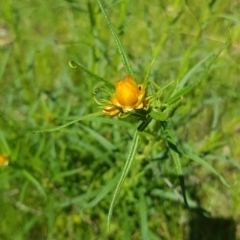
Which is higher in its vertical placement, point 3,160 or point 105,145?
point 105,145

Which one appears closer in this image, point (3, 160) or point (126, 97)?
point (126, 97)

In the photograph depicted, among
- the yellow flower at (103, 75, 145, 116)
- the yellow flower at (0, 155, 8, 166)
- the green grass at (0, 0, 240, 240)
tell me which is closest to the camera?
the yellow flower at (103, 75, 145, 116)

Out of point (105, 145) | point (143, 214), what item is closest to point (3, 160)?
point (105, 145)

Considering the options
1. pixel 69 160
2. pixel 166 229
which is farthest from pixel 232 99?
pixel 69 160

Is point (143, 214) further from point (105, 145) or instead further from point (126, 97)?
point (126, 97)

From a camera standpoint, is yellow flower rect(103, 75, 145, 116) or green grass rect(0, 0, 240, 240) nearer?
yellow flower rect(103, 75, 145, 116)

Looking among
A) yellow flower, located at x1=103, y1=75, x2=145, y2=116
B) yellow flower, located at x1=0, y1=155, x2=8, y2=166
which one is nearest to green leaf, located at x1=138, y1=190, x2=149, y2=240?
yellow flower, located at x1=0, y1=155, x2=8, y2=166

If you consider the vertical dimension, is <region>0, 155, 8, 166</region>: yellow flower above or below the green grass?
below

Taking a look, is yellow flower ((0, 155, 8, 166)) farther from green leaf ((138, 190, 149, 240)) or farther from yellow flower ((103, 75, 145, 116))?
yellow flower ((103, 75, 145, 116))
